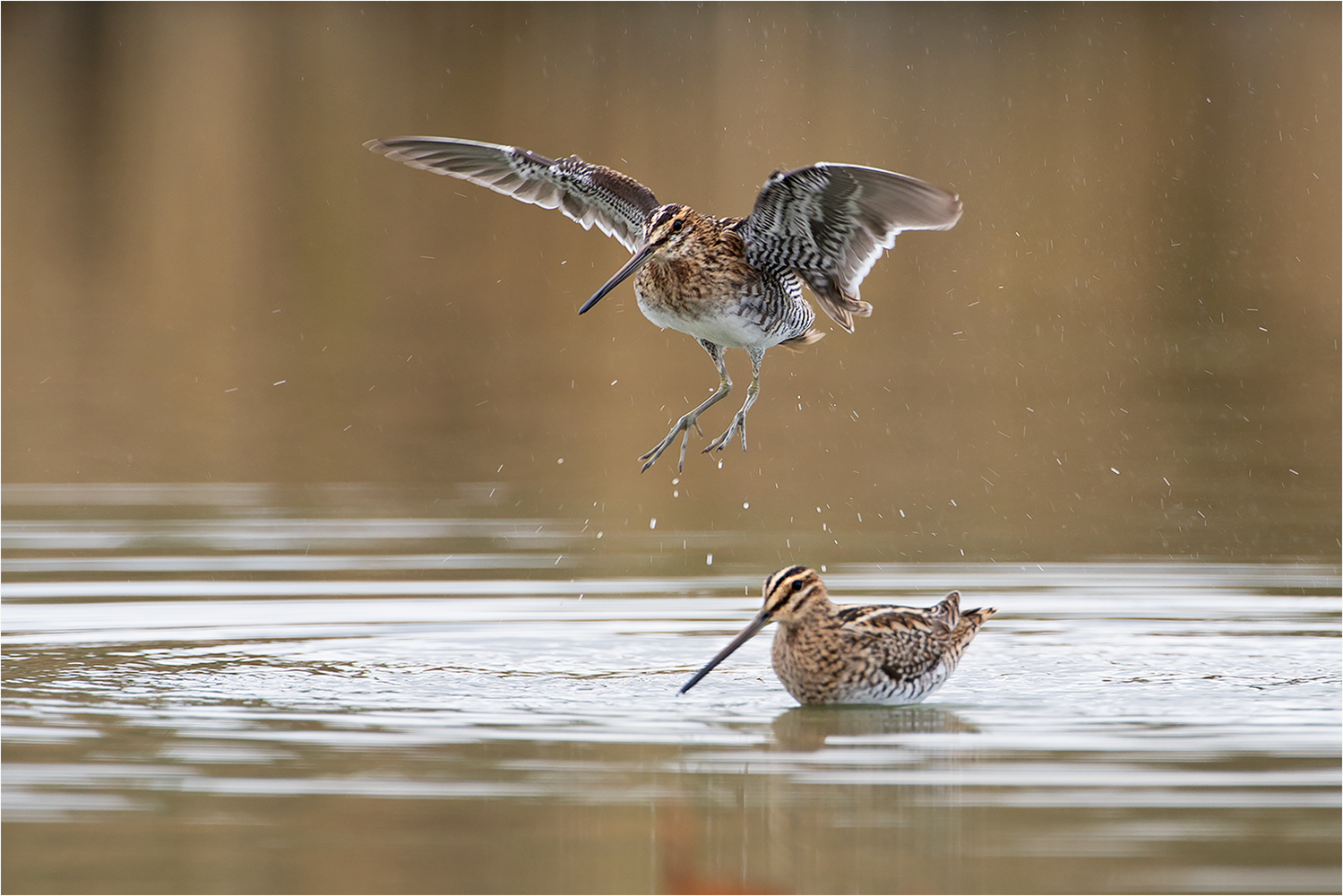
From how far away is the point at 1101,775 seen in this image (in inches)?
259

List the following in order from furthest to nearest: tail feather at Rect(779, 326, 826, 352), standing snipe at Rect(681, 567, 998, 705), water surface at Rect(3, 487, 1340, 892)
A: 1. tail feather at Rect(779, 326, 826, 352)
2. standing snipe at Rect(681, 567, 998, 705)
3. water surface at Rect(3, 487, 1340, 892)

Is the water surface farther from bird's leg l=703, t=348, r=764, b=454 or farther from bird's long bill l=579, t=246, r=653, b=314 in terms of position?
bird's long bill l=579, t=246, r=653, b=314

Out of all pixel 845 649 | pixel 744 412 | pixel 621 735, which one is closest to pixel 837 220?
pixel 744 412

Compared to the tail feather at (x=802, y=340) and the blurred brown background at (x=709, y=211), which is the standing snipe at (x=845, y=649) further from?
the blurred brown background at (x=709, y=211)

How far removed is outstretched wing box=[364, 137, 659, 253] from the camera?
34.7 ft

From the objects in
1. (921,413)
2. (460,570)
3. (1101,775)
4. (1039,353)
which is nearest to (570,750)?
Answer: (1101,775)

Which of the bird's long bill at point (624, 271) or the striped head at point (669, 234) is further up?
the striped head at point (669, 234)

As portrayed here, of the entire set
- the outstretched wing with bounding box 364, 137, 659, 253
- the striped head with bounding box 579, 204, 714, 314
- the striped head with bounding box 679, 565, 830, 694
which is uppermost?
the outstretched wing with bounding box 364, 137, 659, 253

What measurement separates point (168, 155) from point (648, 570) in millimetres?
18947

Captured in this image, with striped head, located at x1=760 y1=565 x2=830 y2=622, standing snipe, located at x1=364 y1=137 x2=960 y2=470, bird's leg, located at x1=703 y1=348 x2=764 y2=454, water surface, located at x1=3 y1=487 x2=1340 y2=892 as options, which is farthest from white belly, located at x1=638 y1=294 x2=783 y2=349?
striped head, located at x1=760 y1=565 x2=830 y2=622

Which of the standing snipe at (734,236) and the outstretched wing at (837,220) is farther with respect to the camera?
the standing snipe at (734,236)

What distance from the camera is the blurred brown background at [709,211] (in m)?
14.8

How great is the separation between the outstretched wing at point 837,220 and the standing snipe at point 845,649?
1.62 metres

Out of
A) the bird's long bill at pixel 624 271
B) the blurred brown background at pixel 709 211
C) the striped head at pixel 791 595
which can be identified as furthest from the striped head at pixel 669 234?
the blurred brown background at pixel 709 211
